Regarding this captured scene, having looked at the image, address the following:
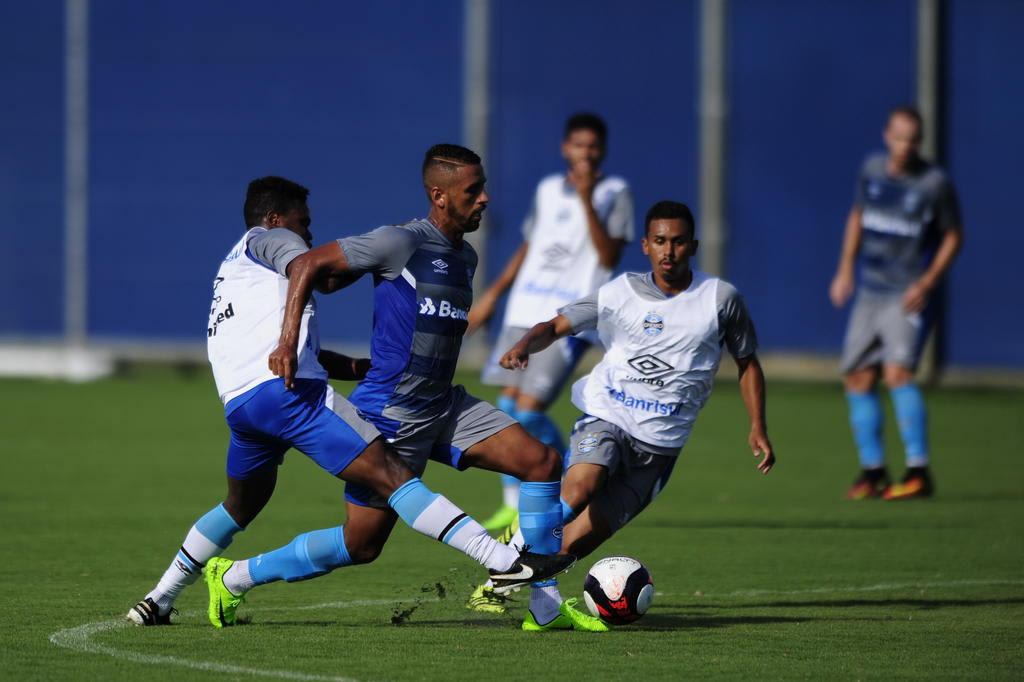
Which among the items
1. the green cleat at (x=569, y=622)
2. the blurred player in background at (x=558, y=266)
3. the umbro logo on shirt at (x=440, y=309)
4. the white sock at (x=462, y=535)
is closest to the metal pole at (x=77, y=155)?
the blurred player in background at (x=558, y=266)

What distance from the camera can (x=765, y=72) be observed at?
21.0m

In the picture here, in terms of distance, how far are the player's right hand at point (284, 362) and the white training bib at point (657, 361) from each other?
173 centimetres

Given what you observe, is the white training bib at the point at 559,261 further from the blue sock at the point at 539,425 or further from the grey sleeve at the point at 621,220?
the blue sock at the point at 539,425

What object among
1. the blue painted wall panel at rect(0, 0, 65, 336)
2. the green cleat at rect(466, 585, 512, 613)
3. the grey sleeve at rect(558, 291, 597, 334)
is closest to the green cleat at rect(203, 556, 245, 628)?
the green cleat at rect(466, 585, 512, 613)

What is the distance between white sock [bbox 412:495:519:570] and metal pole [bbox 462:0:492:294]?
14945mm

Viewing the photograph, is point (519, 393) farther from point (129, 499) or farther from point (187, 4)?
point (187, 4)

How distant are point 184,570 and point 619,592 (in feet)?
5.65

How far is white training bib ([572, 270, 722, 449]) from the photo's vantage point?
24.9ft

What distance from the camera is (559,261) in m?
10.8

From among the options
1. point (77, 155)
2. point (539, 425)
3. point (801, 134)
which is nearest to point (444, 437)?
point (539, 425)

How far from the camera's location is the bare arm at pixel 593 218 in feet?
33.9

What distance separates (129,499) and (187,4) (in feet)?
41.9

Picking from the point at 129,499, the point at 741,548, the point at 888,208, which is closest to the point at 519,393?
the point at 741,548

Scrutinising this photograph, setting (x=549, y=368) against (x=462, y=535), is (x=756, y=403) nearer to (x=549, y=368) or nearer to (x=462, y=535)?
(x=462, y=535)
